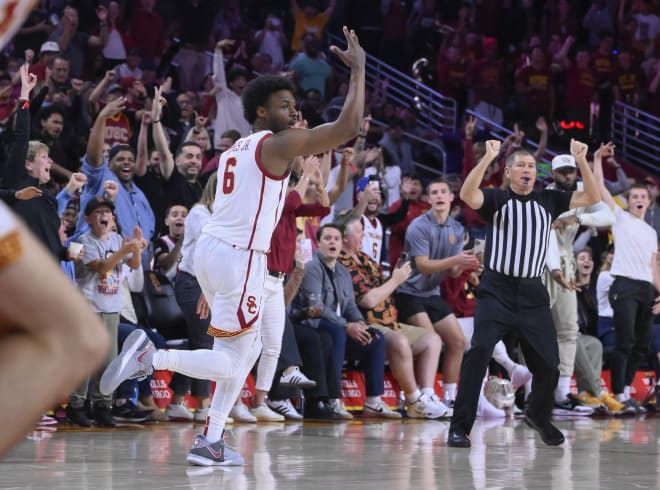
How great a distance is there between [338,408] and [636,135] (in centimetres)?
1071

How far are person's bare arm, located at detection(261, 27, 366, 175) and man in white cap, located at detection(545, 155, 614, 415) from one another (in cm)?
576

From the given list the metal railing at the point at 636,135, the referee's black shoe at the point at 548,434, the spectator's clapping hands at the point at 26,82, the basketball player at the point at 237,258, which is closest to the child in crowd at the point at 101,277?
the spectator's clapping hands at the point at 26,82

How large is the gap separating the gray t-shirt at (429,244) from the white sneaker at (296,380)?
194cm

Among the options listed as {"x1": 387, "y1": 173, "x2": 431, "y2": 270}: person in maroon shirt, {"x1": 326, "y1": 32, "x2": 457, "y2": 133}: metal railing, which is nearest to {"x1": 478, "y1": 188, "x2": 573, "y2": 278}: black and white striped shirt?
{"x1": 387, "y1": 173, "x2": 431, "y2": 270}: person in maroon shirt

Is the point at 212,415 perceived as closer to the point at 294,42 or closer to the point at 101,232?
the point at 101,232

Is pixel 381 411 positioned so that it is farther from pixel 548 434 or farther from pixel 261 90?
pixel 261 90

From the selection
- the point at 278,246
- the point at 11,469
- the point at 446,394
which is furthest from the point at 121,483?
the point at 446,394

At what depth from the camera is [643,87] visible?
20.1 metres

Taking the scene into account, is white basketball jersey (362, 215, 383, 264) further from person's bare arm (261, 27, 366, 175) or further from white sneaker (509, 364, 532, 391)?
person's bare arm (261, 27, 366, 175)

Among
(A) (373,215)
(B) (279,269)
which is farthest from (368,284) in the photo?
(B) (279,269)

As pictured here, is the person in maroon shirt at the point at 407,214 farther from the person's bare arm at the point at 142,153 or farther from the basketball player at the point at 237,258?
the basketball player at the point at 237,258

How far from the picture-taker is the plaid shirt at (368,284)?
11.6 m

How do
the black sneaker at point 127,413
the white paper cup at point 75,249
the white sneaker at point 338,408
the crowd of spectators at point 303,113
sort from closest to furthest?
the white paper cup at point 75,249
the black sneaker at point 127,413
the crowd of spectators at point 303,113
the white sneaker at point 338,408

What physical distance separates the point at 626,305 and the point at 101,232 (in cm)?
610
